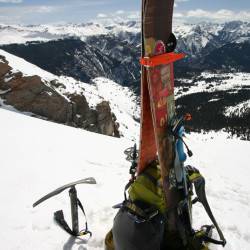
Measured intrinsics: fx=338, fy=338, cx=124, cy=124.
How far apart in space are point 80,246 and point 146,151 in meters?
1.59

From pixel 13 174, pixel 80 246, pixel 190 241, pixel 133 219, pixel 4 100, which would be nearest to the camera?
pixel 133 219

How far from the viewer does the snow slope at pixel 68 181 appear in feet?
16.1

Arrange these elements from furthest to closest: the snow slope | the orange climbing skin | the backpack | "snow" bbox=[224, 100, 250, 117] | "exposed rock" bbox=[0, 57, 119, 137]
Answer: "snow" bbox=[224, 100, 250, 117], "exposed rock" bbox=[0, 57, 119, 137], the snow slope, the backpack, the orange climbing skin

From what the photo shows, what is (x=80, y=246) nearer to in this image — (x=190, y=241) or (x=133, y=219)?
(x=133, y=219)

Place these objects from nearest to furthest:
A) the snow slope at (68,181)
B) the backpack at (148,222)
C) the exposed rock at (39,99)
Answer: the backpack at (148,222) < the snow slope at (68,181) < the exposed rock at (39,99)

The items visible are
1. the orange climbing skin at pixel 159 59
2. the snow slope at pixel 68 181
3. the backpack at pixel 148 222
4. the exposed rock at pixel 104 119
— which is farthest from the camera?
the exposed rock at pixel 104 119

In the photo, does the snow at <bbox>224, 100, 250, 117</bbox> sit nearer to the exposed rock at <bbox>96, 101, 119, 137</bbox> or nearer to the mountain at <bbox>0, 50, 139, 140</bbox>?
the exposed rock at <bbox>96, 101, 119, 137</bbox>

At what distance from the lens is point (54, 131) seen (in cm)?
1284

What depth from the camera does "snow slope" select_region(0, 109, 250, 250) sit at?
4.92m

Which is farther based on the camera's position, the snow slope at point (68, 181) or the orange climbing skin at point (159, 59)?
the snow slope at point (68, 181)

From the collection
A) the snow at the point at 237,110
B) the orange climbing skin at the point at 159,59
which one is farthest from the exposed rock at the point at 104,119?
the snow at the point at 237,110

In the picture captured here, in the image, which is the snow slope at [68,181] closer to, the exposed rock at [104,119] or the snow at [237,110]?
the exposed rock at [104,119]

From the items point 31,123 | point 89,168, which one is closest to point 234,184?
point 89,168

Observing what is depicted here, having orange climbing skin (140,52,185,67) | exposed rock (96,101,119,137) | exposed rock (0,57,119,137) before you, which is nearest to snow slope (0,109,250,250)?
orange climbing skin (140,52,185,67)
